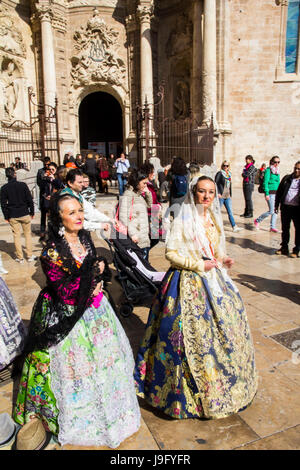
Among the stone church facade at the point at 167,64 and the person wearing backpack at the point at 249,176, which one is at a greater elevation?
the stone church facade at the point at 167,64

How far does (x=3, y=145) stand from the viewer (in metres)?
14.3

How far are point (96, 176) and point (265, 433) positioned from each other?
12.5 m

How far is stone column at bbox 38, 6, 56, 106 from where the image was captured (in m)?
16.6

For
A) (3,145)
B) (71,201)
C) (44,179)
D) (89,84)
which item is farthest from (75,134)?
(71,201)

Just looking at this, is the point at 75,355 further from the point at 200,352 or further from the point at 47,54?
the point at 47,54

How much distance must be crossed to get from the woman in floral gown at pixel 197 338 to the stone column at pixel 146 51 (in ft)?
52.4

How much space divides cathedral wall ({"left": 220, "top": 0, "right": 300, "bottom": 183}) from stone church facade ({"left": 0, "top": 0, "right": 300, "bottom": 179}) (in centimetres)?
4

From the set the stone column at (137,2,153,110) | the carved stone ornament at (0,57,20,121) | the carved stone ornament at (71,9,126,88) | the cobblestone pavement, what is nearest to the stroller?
the cobblestone pavement

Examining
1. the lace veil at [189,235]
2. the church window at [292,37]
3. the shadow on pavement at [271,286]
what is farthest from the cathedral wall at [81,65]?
the lace veil at [189,235]

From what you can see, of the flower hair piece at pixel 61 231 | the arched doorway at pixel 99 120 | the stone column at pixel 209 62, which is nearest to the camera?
the flower hair piece at pixel 61 231

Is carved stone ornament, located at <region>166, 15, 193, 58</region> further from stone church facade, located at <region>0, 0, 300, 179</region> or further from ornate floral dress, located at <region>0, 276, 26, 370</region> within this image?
ornate floral dress, located at <region>0, 276, 26, 370</region>

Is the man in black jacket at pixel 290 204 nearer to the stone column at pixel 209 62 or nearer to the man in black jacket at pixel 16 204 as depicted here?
the man in black jacket at pixel 16 204

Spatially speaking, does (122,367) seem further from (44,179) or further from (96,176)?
(96,176)

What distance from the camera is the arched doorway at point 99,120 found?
77.9 ft
